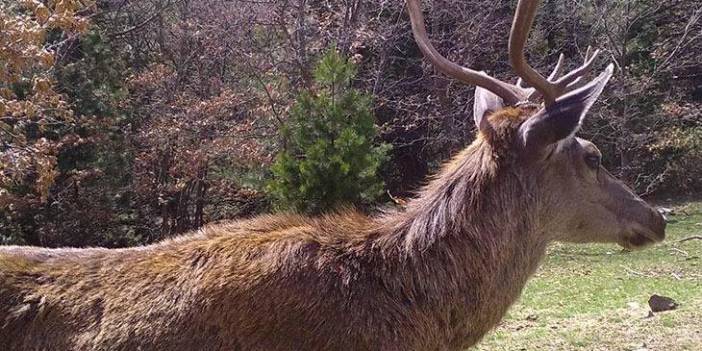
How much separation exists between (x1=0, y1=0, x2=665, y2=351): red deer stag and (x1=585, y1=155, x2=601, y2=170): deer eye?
1 cm

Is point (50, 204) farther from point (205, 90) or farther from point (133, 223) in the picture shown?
point (205, 90)

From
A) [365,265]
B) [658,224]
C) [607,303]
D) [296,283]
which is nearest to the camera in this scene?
[296,283]

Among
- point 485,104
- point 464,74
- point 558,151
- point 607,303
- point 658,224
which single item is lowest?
point 607,303

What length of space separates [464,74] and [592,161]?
97 cm

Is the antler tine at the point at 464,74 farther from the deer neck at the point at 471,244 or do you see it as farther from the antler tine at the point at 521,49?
the deer neck at the point at 471,244

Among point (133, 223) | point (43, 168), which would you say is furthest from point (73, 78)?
point (43, 168)

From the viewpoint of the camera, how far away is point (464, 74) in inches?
211

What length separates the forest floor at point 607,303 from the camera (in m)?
8.56

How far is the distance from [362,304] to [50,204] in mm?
13111

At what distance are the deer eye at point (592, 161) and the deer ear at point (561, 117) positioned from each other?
1.34ft

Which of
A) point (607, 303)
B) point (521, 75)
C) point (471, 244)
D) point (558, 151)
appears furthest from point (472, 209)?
point (607, 303)

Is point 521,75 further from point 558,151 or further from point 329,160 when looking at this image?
point 329,160

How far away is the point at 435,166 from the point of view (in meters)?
21.9

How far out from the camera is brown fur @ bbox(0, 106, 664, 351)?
4.11 m
